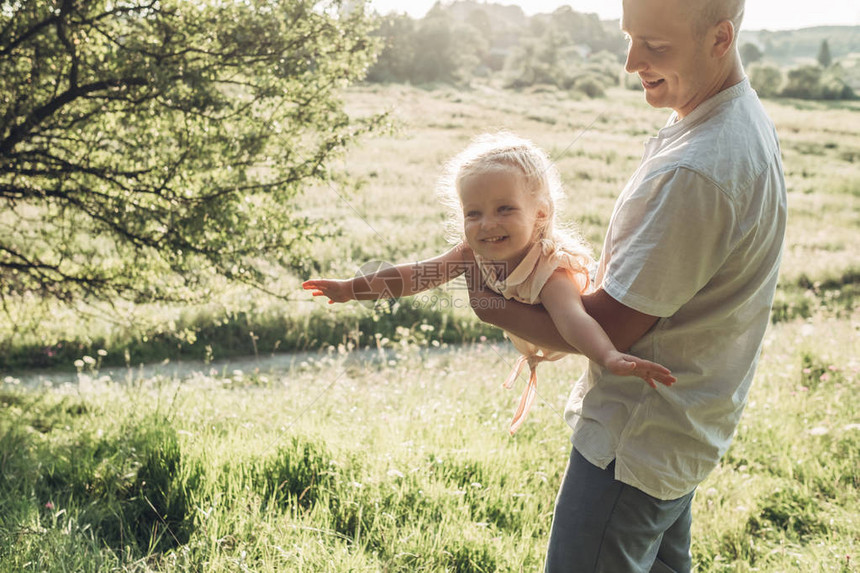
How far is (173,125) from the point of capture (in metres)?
5.01

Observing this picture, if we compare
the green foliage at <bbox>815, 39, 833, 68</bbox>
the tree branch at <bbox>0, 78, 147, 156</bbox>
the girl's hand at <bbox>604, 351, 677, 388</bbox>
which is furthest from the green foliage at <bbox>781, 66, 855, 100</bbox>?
the girl's hand at <bbox>604, 351, 677, 388</bbox>

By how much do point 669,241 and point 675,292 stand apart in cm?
14

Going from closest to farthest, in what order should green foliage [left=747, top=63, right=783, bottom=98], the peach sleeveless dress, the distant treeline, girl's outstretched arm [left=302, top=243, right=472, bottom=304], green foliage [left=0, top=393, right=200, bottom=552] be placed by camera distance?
the peach sleeveless dress
girl's outstretched arm [left=302, top=243, right=472, bottom=304]
green foliage [left=0, top=393, right=200, bottom=552]
the distant treeline
green foliage [left=747, top=63, right=783, bottom=98]

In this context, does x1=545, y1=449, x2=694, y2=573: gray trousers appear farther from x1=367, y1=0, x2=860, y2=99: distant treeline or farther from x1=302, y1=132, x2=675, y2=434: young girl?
x1=367, y1=0, x2=860, y2=99: distant treeline

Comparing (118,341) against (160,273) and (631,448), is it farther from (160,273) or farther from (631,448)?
(631,448)

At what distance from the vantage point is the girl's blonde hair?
7.15 ft

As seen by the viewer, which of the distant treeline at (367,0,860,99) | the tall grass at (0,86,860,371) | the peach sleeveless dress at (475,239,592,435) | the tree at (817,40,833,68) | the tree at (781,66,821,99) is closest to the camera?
the peach sleeveless dress at (475,239,592,435)

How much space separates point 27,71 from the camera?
490cm

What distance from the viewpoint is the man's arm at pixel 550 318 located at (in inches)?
69.1

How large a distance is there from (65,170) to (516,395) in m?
3.79

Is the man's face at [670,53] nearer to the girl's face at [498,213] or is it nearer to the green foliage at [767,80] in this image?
the girl's face at [498,213]

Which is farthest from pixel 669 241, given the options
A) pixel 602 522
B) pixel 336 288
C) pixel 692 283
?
pixel 336 288

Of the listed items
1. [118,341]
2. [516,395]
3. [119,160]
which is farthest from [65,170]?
[516,395]

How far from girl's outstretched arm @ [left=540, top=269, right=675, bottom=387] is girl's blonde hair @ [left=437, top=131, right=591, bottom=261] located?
195mm
